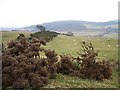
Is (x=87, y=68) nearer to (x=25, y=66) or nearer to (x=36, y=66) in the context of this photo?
(x=36, y=66)

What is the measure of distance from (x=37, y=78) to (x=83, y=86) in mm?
3059

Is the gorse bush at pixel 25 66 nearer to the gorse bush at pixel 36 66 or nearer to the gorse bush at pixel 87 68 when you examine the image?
the gorse bush at pixel 36 66

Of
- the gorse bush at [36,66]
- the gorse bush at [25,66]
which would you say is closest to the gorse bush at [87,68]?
the gorse bush at [36,66]

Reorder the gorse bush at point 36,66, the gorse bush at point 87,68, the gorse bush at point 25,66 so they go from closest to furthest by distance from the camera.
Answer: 1. the gorse bush at point 25,66
2. the gorse bush at point 36,66
3. the gorse bush at point 87,68

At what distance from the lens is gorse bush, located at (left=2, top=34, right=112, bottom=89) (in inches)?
661

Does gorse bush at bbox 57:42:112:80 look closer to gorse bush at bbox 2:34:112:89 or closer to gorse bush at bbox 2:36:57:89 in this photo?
gorse bush at bbox 2:34:112:89

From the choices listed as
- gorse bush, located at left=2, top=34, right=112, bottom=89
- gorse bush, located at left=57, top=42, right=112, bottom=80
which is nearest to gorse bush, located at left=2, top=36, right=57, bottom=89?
gorse bush, located at left=2, top=34, right=112, bottom=89

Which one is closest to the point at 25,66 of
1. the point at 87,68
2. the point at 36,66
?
the point at 36,66

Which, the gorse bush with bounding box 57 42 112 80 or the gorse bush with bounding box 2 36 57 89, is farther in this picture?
the gorse bush with bounding box 57 42 112 80

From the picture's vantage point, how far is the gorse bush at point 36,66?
1678 centimetres

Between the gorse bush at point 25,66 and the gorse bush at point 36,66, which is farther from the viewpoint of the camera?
the gorse bush at point 36,66

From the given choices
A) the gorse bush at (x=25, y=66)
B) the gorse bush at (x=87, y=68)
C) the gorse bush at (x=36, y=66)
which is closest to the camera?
the gorse bush at (x=25, y=66)

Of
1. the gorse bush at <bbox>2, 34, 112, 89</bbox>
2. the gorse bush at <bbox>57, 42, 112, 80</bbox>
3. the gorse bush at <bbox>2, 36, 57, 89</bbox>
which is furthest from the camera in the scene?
the gorse bush at <bbox>57, 42, 112, 80</bbox>

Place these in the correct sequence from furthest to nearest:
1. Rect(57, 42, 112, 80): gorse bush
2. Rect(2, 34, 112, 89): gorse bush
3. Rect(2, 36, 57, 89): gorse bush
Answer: Rect(57, 42, 112, 80): gorse bush → Rect(2, 34, 112, 89): gorse bush → Rect(2, 36, 57, 89): gorse bush
